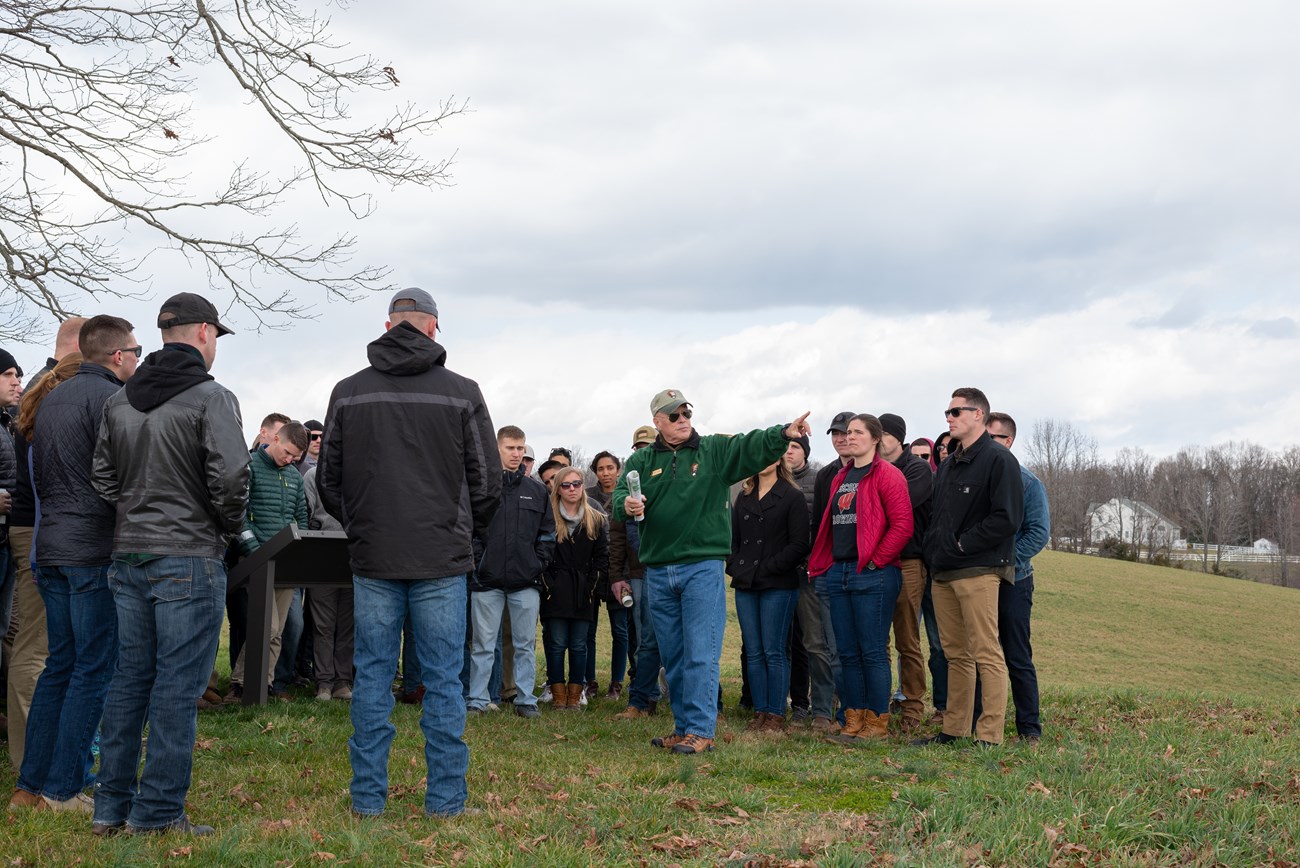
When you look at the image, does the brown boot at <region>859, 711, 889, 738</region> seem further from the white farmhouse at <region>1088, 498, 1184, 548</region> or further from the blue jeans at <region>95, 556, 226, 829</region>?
the white farmhouse at <region>1088, 498, 1184, 548</region>

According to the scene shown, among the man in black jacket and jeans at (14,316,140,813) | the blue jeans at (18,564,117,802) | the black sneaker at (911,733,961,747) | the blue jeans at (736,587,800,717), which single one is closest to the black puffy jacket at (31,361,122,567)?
the man in black jacket and jeans at (14,316,140,813)

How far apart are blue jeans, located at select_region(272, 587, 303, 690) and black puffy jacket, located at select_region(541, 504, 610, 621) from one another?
7.34ft

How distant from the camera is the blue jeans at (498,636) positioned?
9367 millimetres

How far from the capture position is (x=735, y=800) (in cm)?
588

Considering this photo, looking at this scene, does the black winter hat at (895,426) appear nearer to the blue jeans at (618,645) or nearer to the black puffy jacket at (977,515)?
the black puffy jacket at (977,515)

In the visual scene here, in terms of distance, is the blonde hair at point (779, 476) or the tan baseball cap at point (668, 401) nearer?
the tan baseball cap at point (668, 401)

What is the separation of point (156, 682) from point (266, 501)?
4.17 metres

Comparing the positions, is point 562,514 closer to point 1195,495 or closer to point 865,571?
point 865,571

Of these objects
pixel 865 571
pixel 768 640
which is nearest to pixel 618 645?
pixel 768 640

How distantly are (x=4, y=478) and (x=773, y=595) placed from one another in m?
5.45

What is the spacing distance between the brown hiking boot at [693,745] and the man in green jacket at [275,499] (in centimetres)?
362

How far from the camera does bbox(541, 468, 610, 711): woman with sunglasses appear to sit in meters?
10.2

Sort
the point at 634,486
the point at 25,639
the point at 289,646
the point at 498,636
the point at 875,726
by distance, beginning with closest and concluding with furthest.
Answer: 1. the point at 25,639
2. the point at 634,486
3. the point at 875,726
4. the point at 498,636
5. the point at 289,646

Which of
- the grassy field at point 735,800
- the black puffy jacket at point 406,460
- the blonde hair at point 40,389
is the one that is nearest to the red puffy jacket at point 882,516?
the grassy field at point 735,800
